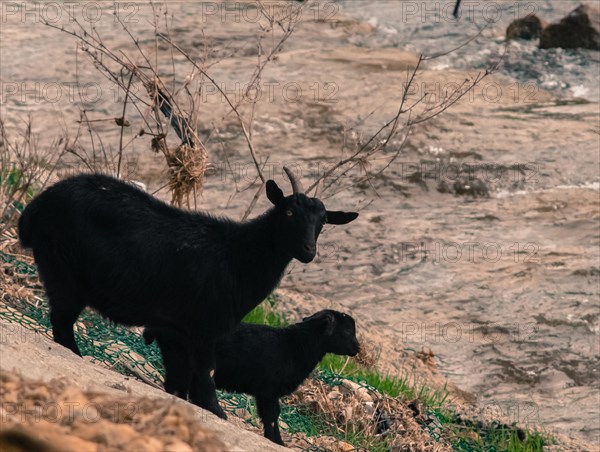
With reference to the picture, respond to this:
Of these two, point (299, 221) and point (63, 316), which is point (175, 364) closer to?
point (63, 316)

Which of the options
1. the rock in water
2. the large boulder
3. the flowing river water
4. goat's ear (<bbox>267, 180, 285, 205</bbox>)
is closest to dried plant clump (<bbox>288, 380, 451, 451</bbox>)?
the flowing river water

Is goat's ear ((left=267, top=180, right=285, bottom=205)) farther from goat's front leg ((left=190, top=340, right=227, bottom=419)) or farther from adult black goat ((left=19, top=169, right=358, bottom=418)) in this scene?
goat's front leg ((left=190, top=340, right=227, bottom=419))

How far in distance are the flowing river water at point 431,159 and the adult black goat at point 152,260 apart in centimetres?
302

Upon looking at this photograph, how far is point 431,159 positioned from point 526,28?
5.89 metres

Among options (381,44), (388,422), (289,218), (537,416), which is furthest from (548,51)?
(289,218)

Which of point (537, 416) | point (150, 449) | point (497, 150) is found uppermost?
point (150, 449)

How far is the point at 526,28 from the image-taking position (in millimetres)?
20984

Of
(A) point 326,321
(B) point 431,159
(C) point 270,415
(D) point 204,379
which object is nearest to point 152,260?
(D) point 204,379

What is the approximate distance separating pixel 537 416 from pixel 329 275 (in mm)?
3337

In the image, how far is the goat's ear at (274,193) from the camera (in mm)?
7809

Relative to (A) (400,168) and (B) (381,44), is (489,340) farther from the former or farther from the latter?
(B) (381,44)

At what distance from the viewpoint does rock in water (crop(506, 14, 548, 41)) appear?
68.5 feet

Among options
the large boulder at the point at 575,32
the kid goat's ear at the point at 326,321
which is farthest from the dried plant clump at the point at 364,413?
the large boulder at the point at 575,32

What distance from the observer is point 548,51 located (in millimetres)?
20422
